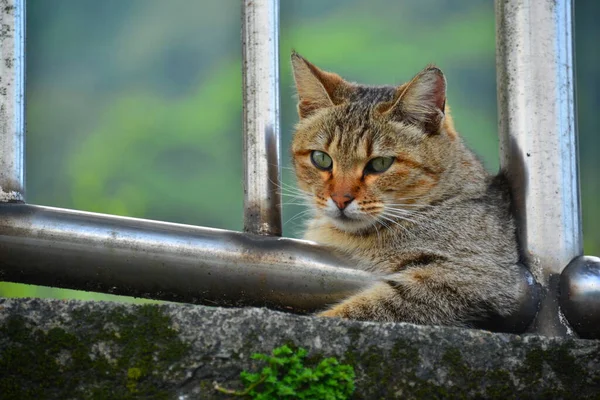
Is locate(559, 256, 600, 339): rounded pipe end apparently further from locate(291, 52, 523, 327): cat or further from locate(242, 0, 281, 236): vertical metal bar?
locate(242, 0, 281, 236): vertical metal bar

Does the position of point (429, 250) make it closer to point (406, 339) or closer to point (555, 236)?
point (555, 236)

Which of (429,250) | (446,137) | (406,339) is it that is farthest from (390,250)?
(406,339)

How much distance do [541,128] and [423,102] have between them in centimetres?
49

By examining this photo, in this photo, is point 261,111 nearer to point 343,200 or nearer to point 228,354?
point 343,200

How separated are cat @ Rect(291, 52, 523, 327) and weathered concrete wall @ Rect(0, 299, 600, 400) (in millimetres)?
793

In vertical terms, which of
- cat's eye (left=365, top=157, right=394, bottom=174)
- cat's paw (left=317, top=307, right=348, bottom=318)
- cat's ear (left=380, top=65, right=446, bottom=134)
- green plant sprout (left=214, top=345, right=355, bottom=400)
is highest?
cat's ear (left=380, top=65, right=446, bottom=134)

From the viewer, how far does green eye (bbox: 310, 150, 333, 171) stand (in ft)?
9.96

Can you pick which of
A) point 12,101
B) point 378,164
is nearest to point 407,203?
point 378,164

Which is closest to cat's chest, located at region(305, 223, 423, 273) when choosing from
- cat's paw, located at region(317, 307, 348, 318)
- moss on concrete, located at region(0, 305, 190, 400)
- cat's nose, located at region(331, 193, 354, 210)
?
cat's nose, located at region(331, 193, 354, 210)

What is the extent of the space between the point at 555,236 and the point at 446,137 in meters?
0.69

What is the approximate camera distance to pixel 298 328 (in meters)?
1.68

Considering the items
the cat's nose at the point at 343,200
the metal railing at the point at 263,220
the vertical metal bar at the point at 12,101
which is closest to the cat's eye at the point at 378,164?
the cat's nose at the point at 343,200

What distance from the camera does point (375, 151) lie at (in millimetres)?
2912

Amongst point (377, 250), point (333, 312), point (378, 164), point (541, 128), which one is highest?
point (541, 128)
